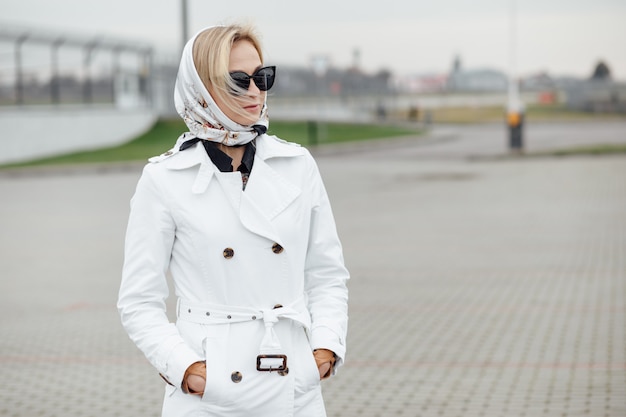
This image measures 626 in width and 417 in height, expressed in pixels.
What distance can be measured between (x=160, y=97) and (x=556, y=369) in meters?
37.8

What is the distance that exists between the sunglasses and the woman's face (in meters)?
0.01

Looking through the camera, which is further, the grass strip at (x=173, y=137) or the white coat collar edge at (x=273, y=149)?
the grass strip at (x=173, y=137)

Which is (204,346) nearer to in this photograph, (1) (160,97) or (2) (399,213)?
(2) (399,213)

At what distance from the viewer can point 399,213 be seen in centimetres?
1630

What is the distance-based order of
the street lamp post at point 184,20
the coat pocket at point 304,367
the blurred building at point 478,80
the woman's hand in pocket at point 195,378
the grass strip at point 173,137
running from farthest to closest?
the blurred building at point 478,80, the grass strip at point 173,137, the street lamp post at point 184,20, the coat pocket at point 304,367, the woman's hand in pocket at point 195,378

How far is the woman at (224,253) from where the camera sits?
2.67 meters

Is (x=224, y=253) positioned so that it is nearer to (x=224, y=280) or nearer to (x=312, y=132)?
(x=224, y=280)

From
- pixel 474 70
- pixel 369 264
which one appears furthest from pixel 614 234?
pixel 474 70

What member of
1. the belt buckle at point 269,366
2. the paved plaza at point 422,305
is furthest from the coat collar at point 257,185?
the paved plaza at point 422,305

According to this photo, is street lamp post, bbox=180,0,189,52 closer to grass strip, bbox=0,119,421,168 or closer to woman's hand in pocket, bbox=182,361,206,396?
grass strip, bbox=0,119,421,168

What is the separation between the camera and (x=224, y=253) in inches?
105

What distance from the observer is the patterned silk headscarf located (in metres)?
2.69

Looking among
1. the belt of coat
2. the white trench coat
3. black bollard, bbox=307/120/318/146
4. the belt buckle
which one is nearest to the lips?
the white trench coat

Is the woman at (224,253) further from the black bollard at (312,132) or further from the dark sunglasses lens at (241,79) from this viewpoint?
the black bollard at (312,132)
